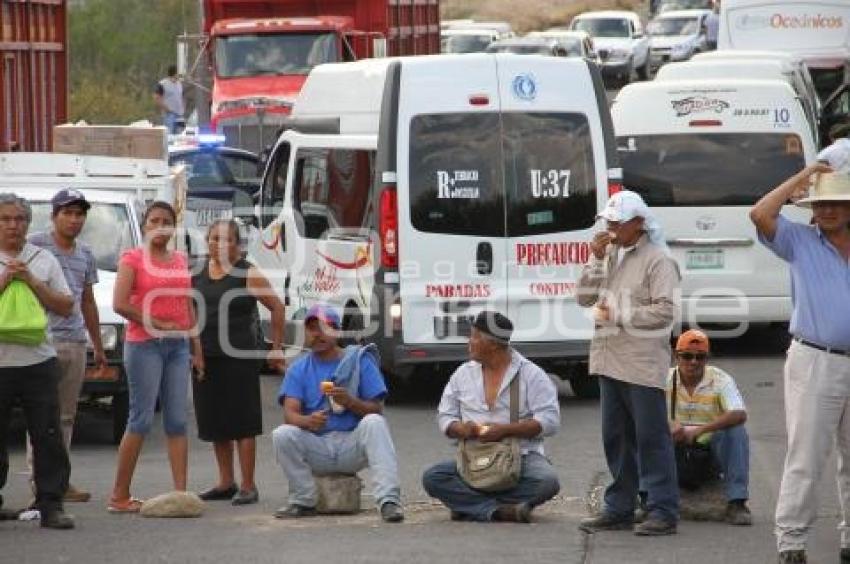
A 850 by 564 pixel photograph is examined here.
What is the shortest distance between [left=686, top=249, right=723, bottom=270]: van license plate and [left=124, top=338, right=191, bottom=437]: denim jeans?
8174mm

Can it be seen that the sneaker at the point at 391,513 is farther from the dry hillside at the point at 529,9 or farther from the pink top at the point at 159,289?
the dry hillside at the point at 529,9

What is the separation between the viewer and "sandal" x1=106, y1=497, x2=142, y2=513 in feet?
40.8

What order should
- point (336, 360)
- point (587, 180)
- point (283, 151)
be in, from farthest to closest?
1. point (283, 151)
2. point (587, 180)
3. point (336, 360)

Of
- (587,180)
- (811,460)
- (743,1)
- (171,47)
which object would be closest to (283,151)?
(587,180)

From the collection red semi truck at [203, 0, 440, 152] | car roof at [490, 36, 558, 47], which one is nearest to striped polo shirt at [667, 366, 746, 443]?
red semi truck at [203, 0, 440, 152]

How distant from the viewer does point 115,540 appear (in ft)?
37.6

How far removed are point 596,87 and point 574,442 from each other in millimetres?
3161

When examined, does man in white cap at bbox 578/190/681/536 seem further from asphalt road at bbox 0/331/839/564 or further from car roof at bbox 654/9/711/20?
car roof at bbox 654/9/711/20

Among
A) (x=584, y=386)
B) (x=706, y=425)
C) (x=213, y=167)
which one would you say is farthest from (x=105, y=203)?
(x=213, y=167)

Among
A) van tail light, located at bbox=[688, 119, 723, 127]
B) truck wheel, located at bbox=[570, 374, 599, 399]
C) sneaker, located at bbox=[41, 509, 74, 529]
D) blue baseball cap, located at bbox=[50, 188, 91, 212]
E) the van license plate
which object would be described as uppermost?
van tail light, located at bbox=[688, 119, 723, 127]

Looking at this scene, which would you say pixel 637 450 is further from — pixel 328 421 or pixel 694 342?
pixel 328 421

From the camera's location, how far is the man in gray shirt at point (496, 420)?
39.0 feet

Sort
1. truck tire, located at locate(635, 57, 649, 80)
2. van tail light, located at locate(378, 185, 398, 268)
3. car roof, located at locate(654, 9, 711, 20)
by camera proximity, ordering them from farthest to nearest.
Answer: car roof, located at locate(654, 9, 711, 20), truck tire, located at locate(635, 57, 649, 80), van tail light, located at locate(378, 185, 398, 268)

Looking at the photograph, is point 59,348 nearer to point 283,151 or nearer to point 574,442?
point 574,442
